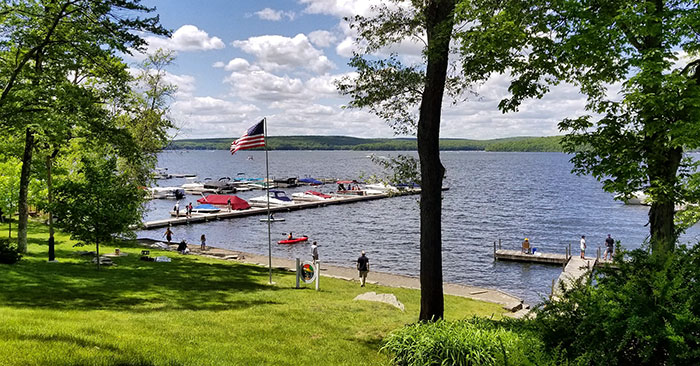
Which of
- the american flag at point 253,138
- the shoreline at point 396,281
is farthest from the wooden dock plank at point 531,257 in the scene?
the american flag at point 253,138

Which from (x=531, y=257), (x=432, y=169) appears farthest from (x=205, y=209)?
(x=432, y=169)

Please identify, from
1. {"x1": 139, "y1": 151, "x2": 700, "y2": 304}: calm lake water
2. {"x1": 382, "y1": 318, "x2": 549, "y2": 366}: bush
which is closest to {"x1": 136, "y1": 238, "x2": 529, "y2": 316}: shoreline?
{"x1": 139, "y1": 151, "x2": 700, "y2": 304}: calm lake water

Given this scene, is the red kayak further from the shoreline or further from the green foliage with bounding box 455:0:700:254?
the green foliage with bounding box 455:0:700:254

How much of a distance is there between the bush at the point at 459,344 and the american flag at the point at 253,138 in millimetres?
13031

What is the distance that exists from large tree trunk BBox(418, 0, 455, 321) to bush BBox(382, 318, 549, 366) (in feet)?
11.9

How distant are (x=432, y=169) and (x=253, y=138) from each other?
10254 mm

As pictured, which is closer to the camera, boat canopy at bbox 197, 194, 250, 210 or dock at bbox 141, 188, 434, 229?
dock at bbox 141, 188, 434, 229

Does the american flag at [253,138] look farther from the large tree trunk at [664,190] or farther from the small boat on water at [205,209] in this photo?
the small boat on water at [205,209]

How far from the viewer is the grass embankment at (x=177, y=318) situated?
815 centimetres

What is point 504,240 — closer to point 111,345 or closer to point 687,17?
point 687,17

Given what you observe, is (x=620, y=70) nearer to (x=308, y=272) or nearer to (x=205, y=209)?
(x=308, y=272)

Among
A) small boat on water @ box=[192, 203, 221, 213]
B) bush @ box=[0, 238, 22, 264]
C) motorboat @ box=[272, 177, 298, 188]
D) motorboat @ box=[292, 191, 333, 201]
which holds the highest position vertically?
bush @ box=[0, 238, 22, 264]

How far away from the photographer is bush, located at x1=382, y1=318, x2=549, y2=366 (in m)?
6.50

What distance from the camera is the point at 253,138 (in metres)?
19.5
